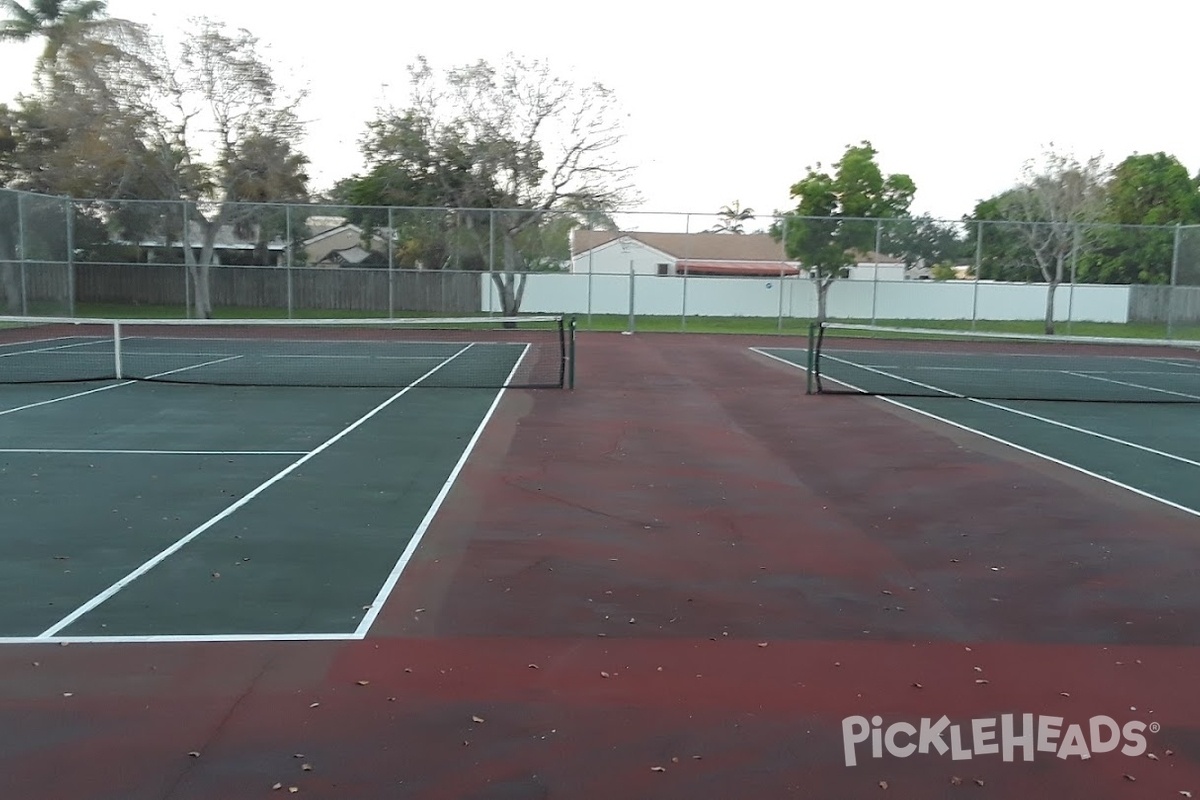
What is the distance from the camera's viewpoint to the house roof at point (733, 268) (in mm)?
38062

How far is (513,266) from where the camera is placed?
34125 millimetres

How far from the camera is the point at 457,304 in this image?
112ft

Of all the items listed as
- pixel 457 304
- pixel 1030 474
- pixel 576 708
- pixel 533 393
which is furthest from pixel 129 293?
pixel 576 708

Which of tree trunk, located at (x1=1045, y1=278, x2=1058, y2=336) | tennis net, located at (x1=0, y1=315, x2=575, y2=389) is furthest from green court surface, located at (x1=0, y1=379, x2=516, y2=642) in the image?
tree trunk, located at (x1=1045, y1=278, x2=1058, y2=336)

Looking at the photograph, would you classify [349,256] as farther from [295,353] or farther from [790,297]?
[790,297]

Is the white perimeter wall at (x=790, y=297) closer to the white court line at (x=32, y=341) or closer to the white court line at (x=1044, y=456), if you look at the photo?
the white court line at (x=32, y=341)

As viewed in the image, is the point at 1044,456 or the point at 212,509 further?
the point at 1044,456

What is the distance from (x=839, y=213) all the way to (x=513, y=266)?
17.0 meters

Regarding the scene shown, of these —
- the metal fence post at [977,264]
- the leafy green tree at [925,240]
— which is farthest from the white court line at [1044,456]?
the metal fence post at [977,264]

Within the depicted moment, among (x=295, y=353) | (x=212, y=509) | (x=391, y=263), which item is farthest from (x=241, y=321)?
(x=391, y=263)

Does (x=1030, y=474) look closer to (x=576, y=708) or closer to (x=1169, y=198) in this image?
(x=576, y=708)

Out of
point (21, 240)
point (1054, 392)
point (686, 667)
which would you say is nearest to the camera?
point (686, 667)

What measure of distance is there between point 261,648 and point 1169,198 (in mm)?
55373

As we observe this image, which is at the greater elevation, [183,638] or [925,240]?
[925,240]
